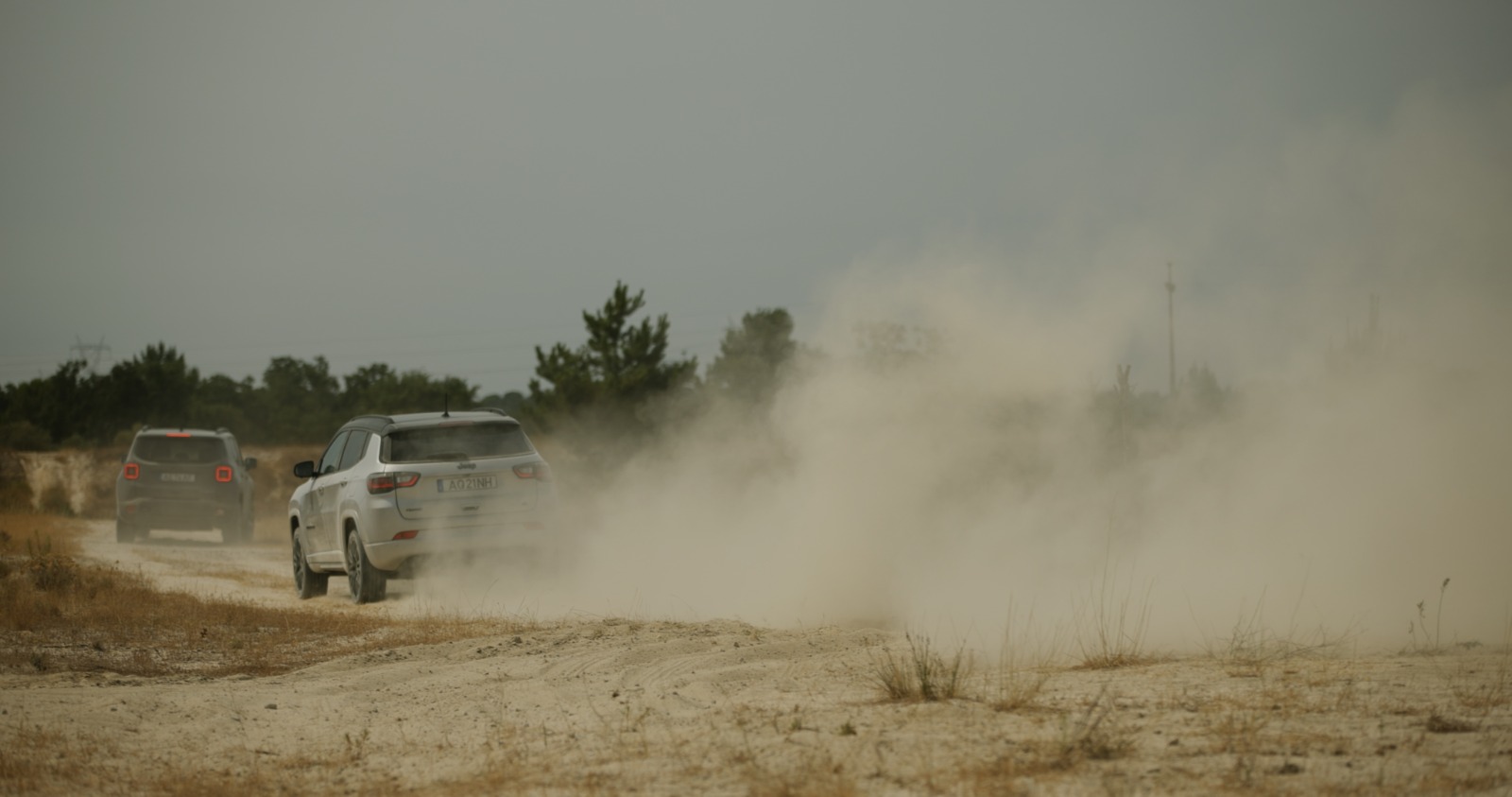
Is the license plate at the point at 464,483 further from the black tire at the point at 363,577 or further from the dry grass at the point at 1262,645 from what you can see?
the dry grass at the point at 1262,645

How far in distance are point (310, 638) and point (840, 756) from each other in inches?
254

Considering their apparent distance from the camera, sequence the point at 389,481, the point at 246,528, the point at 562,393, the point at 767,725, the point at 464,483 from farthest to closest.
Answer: the point at 562,393 < the point at 246,528 < the point at 464,483 < the point at 389,481 < the point at 767,725

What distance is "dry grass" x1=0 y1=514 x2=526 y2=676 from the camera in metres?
8.94

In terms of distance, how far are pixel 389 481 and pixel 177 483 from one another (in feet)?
47.3

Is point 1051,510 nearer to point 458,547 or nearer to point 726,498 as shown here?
point 726,498

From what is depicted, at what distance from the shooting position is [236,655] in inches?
369

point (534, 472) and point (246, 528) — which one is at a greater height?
point (534, 472)

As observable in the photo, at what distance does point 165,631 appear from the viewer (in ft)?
34.8

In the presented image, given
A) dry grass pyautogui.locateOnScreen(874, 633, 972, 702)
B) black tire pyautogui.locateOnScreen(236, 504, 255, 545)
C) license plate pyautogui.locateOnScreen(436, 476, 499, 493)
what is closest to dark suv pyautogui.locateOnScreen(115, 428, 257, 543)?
black tire pyautogui.locateOnScreen(236, 504, 255, 545)

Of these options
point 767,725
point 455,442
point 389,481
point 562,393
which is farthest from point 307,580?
point 562,393

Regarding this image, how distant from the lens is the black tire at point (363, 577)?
12742 millimetres

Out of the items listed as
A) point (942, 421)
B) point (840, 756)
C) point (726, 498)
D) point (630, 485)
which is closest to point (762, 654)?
point (840, 756)

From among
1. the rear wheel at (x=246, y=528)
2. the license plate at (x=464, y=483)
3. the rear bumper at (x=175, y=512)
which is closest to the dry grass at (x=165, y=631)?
the license plate at (x=464, y=483)

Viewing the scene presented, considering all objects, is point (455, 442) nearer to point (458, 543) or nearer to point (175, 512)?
point (458, 543)
